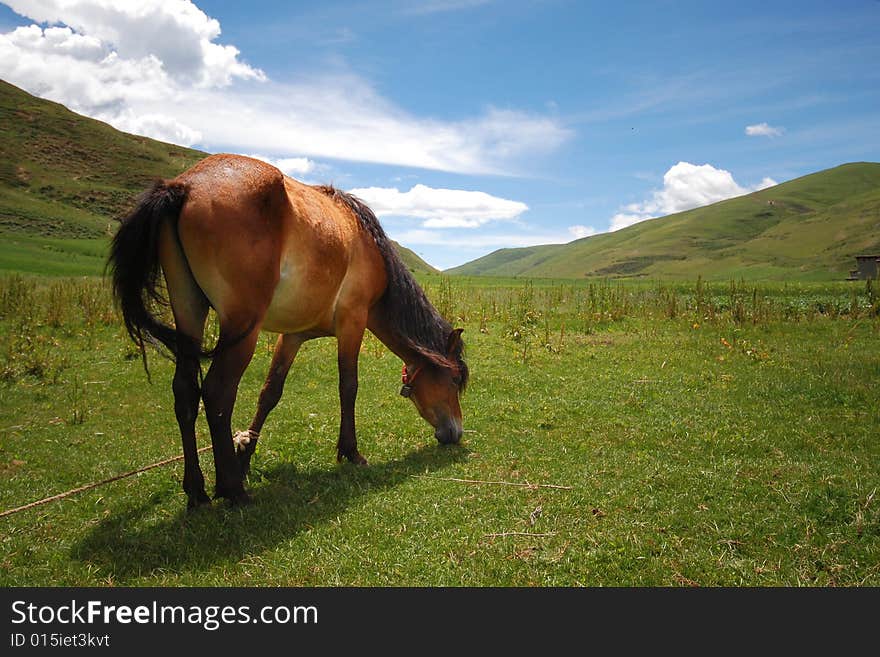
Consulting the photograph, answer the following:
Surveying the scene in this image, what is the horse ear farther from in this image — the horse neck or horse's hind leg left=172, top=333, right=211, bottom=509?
horse's hind leg left=172, top=333, right=211, bottom=509

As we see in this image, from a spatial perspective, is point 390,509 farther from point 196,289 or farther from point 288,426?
point 288,426

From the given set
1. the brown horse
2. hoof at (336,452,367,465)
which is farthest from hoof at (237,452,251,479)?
hoof at (336,452,367,465)

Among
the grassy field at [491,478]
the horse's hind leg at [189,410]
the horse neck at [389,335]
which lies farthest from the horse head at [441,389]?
the horse's hind leg at [189,410]

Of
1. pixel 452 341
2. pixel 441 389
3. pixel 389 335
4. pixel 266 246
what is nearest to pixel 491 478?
→ pixel 441 389

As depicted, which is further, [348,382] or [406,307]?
[406,307]

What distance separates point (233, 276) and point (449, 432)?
121 inches

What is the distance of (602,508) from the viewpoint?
438cm

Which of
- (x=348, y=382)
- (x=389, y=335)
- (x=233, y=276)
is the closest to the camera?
(x=233, y=276)

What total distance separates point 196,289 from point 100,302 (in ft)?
42.4

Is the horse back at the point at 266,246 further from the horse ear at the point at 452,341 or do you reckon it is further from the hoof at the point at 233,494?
the hoof at the point at 233,494

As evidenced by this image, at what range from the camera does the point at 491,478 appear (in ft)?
16.9

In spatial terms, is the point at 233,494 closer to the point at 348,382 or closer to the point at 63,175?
the point at 348,382

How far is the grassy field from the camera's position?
357cm

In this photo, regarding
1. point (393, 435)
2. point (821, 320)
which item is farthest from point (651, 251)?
point (393, 435)
